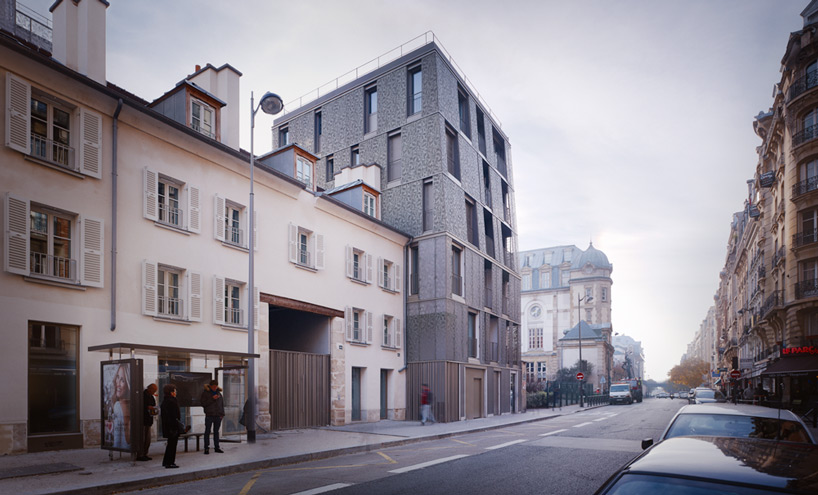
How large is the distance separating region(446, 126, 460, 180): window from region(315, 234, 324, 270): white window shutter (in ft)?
31.8

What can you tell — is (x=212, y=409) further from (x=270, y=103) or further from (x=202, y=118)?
(x=202, y=118)

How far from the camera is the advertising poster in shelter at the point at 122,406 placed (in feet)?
37.3

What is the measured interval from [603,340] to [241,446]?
286ft

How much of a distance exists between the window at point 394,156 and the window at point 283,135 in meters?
8.15

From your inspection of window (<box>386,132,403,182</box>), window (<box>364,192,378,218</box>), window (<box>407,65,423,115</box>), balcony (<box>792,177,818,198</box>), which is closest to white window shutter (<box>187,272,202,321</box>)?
window (<box>364,192,378,218</box>)

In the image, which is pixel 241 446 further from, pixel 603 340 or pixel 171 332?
pixel 603 340

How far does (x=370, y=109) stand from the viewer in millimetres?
31312

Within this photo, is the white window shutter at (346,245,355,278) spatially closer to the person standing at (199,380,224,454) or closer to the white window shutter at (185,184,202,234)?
the white window shutter at (185,184,202,234)

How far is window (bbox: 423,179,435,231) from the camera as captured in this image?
93.2 feet

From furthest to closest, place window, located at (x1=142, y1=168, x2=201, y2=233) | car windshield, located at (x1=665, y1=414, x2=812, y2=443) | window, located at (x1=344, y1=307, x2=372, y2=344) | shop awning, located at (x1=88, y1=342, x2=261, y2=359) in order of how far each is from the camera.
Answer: window, located at (x1=344, y1=307, x2=372, y2=344) → window, located at (x1=142, y1=168, x2=201, y2=233) → shop awning, located at (x1=88, y1=342, x2=261, y2=359) → car windshield, located at (x1=665, y1=414, x2=812, y2=443)

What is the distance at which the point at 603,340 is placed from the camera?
93438 mm

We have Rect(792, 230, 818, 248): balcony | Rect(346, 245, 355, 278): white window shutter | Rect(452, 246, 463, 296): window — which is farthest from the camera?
Rect(792, 230, 818, 248): balcony

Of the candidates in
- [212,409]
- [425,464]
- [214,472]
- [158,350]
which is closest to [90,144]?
[158,350]

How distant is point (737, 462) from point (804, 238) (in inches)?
1297
